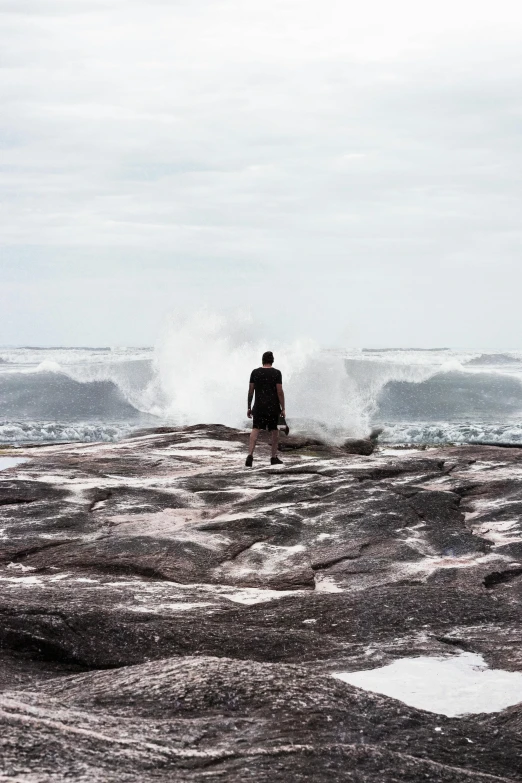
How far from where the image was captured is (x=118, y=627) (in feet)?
17.5

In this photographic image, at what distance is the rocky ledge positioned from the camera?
3230 mm

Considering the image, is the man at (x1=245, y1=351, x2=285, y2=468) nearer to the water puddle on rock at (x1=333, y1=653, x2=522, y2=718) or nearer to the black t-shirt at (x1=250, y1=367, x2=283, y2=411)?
the black t-shirt at (x1=250, y1=367, x2=283, y2=411)

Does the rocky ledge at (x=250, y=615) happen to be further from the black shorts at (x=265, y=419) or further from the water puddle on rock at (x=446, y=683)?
the black shorts at (x=265, y=419)

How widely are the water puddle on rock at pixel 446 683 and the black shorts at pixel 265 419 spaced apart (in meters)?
8.86

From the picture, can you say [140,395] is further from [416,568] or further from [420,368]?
[416,568]

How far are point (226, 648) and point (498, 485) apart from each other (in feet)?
22.6

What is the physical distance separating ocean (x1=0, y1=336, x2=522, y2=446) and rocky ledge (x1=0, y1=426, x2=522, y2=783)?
836 cm

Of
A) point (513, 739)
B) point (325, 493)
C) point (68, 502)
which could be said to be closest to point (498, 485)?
point (325, 493)

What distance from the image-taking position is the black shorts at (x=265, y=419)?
45.3 ft

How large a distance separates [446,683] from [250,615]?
1668 mm

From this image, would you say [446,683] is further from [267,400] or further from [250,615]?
[267,400]

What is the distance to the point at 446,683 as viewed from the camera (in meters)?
4.60

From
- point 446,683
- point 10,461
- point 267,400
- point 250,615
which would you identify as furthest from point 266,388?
point 446,683

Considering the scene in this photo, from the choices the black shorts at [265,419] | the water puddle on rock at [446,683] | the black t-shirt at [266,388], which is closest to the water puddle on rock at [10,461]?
the black shorts at [265,419]
